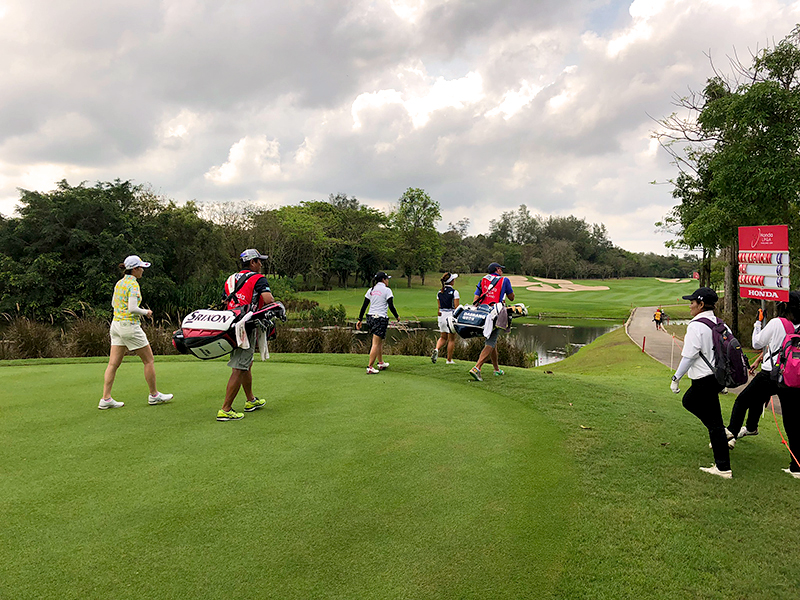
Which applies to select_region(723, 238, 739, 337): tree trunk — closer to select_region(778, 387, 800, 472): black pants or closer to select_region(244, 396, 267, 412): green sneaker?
select_region(778, 387, 800, 472): black pants

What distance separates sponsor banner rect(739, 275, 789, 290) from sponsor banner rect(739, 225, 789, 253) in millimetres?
452

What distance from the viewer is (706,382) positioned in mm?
4152

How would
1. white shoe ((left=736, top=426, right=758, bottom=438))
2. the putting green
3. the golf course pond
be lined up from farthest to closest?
1. the golf course pond
2. white shoe ((left=736, top=426, right=758, bottom=438))
3. the putting green

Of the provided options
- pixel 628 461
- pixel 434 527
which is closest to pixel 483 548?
pixel 434 527

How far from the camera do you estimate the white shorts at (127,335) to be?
5930mm

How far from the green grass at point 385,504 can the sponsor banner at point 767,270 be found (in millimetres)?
2582

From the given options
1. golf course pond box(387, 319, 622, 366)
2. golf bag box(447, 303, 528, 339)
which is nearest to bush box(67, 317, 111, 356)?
golf bag box(447, 303, 528, 339)

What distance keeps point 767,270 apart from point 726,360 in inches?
186

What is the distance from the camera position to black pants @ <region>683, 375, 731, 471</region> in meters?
4.09

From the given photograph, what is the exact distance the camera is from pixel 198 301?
1149 inches

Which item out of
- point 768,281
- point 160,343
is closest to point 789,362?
point 768,281

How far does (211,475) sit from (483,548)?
2.20 metres

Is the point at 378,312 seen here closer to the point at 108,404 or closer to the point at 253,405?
the point at 253,405

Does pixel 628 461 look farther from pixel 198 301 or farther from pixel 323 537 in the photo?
pixel 198 301
